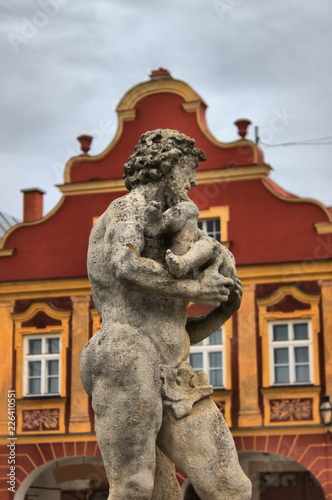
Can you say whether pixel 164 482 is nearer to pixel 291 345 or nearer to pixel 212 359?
pixel 291 345

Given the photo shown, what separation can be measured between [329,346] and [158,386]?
19426 mm

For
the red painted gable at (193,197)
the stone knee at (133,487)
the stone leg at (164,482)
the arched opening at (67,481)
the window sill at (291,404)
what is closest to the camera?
the stone knee at (133,487)

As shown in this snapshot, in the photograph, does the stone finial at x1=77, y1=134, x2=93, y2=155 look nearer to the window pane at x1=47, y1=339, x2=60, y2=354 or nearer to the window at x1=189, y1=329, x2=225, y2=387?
the window pane at x1=47, y1=339, x2=60, y2=354

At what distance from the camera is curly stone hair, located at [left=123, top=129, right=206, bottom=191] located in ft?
19.4

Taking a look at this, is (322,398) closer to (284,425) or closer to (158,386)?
(284,425)

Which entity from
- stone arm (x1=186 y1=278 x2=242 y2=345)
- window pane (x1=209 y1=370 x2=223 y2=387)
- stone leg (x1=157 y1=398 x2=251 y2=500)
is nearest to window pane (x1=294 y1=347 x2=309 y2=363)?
window pane (x1=209 y1=370 x2=223 y2=387)

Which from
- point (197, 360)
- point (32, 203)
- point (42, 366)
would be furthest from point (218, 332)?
point (32, 203)

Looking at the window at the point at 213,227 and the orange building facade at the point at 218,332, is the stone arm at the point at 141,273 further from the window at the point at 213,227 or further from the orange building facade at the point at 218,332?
the window at the point at 213,227

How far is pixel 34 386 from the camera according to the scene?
86.6 feet

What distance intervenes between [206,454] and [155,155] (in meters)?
1.62

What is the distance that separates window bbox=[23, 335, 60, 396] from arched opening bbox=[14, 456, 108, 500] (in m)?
1.76

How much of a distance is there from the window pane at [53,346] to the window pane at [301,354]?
5834mm

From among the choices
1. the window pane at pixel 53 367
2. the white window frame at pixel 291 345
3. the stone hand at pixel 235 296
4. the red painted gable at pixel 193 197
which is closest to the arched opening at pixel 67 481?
the window pane at pixel 53 367

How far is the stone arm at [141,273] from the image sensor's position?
548 centimetres
